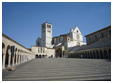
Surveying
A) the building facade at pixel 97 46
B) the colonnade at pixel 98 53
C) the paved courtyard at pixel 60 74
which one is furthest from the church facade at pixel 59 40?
the paved courtyard at pixel 60 74

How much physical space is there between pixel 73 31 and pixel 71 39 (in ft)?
23.4

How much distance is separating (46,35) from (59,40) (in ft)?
37.4

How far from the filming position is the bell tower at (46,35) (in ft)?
259

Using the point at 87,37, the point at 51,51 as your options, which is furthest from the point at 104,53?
the point at 51,51

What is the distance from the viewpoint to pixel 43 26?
272 ft

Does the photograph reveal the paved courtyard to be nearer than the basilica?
Yes

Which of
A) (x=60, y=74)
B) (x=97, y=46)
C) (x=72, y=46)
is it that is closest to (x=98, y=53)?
(x=97, y=46)

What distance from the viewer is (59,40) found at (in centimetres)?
7950

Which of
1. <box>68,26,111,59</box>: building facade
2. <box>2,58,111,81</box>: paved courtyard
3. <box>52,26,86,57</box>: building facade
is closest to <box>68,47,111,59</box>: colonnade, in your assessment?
<box>68,26,111,59</box>: building facade

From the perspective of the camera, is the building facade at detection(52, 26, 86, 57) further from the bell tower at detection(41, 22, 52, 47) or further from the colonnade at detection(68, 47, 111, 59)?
the colonnade at detection(68, 47, 111, 59)

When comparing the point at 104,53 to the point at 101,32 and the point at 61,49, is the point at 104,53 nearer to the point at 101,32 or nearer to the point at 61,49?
the point at 101,32

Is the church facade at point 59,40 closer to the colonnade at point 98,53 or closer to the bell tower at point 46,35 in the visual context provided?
the bell tower at point 46,35

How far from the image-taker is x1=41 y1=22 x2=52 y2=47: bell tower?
7888 centimetres

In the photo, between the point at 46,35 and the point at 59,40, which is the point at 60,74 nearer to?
the point at 59,40
